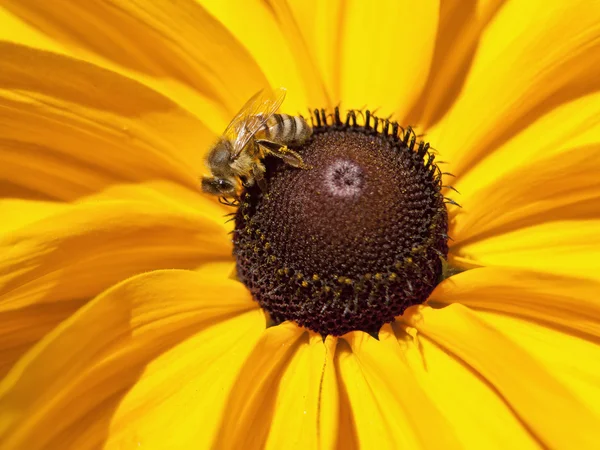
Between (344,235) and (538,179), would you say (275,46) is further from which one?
(538,179)

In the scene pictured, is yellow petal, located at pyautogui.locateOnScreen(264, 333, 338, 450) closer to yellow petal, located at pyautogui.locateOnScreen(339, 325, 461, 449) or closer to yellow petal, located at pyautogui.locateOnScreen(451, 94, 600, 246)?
yellow petal, located at pyautogui.locateOnScreen(339, 325, 461, 449)

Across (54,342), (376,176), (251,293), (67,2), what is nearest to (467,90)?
(376,176)

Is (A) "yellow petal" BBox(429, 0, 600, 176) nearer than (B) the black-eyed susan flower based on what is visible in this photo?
No

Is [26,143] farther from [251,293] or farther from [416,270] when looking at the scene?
[416,270]

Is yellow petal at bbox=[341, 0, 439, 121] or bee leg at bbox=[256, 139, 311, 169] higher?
yellow petal at bbox=[341, 0, 439, 121]

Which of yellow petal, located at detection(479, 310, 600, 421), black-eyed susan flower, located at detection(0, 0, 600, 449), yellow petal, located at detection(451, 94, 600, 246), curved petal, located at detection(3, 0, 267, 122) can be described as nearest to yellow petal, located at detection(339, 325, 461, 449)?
black-eyed susan flower, located at detection(0, 0, 600, 449)

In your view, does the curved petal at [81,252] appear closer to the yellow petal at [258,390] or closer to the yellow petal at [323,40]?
the yellow petal at [258,390]

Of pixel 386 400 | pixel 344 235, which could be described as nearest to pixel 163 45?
pixel 344 235
